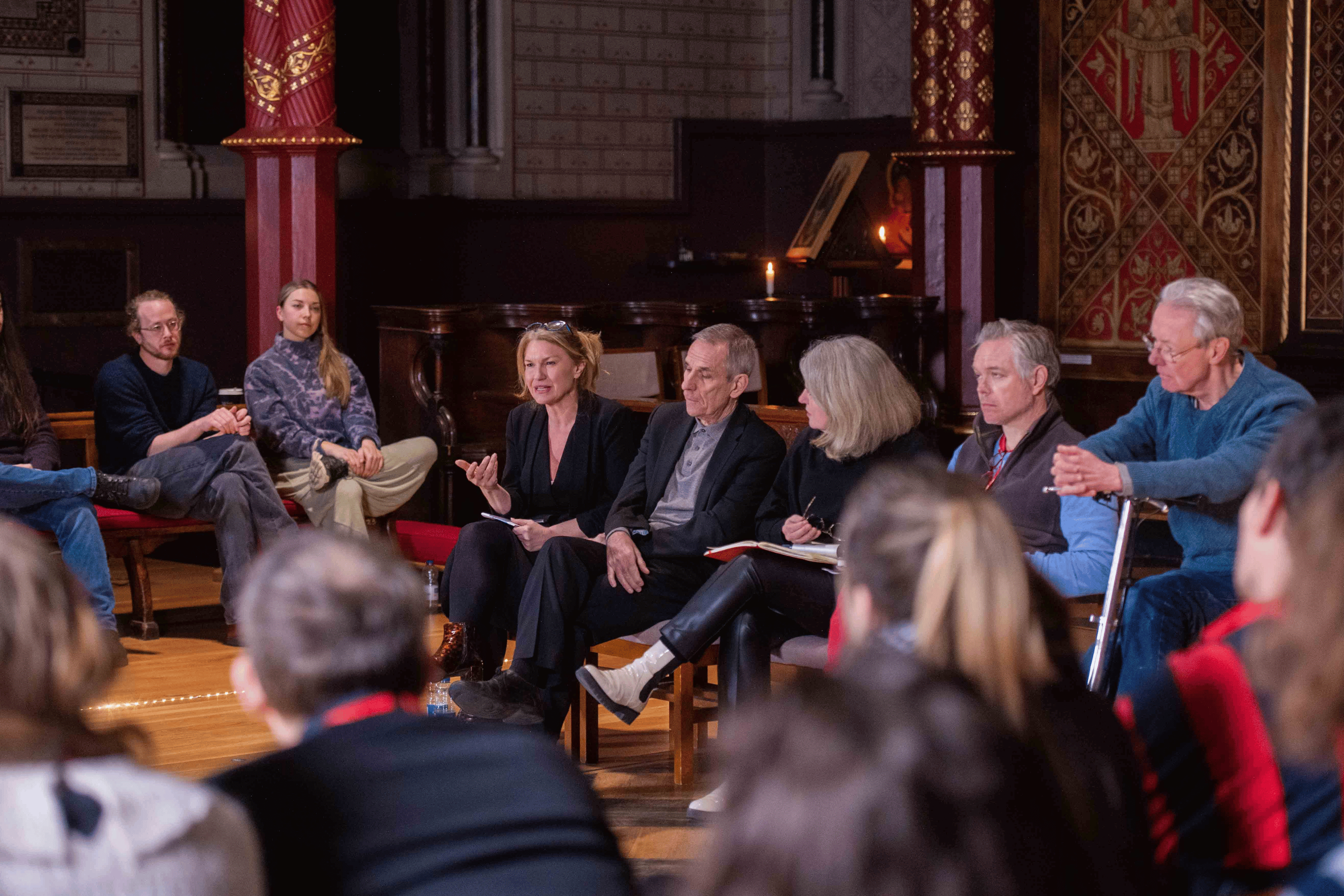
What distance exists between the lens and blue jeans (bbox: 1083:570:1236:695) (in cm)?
333

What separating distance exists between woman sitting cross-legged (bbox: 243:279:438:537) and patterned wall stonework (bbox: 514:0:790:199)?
385 centimetres

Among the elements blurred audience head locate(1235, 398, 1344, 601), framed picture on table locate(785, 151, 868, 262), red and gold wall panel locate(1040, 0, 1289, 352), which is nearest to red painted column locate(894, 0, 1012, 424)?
red and gold wall panel locate(1040, 0, 1289, 352)

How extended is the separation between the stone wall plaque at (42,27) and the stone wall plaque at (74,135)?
214mm

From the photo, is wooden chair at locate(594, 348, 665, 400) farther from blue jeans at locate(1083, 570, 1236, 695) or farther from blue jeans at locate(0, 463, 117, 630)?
blue jeans at locate(1083, 570, 1236, 695)

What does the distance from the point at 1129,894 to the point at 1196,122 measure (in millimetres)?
6273

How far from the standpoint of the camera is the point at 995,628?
4.63 feet

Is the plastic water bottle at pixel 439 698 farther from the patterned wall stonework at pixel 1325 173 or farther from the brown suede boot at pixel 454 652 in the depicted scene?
the patterned wall stonework at pixel 1325 173

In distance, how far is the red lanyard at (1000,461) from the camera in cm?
370

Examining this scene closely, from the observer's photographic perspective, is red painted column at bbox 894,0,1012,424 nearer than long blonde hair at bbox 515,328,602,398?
No

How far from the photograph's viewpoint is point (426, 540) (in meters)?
5.41

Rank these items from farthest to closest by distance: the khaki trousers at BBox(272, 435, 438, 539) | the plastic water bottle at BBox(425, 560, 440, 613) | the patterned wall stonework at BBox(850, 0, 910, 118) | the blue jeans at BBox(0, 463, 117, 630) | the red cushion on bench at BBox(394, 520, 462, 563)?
the patterned wall stonework at BBox(850, 0, 910, 118) → the khaki trousers at BBox(272, 435, 438, 539) → the plastic water bottle at BBox(425, 560, 440, 613) → the red cushion on bench at BBox(394, 520, 462, 563) → the blue jeans at BBox(0, 463, 117, 630)

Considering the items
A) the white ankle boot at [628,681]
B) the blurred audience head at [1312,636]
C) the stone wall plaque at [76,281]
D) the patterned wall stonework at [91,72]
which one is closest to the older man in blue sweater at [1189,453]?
the white ankle boot at [628,681]

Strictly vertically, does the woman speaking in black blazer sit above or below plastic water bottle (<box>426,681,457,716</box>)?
above

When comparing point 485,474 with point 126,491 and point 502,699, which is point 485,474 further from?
point 126,491
